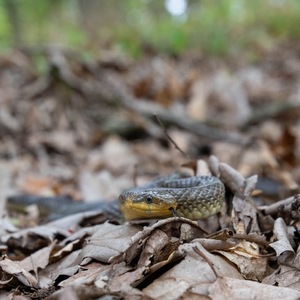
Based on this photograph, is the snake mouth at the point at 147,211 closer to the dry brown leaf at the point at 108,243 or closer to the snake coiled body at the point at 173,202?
Result: the snake coiled body at the point at 173,202

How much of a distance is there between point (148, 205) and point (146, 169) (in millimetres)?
3361

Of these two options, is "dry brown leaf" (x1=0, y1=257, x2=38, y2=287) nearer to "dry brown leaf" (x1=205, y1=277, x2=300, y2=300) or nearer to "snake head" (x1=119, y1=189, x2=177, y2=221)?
"snake head" (x1=119, y1=189, x2=177, y2=221)

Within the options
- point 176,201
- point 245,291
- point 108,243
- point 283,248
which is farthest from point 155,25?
point 245,291

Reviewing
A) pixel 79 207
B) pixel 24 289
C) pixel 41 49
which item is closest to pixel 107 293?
pixel 24 289

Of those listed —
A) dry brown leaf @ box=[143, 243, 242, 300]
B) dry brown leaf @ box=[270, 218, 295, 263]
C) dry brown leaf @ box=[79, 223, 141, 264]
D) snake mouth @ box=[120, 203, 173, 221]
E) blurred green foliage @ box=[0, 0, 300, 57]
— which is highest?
blurred green foliage @ box=[0, 0, 300, 57]

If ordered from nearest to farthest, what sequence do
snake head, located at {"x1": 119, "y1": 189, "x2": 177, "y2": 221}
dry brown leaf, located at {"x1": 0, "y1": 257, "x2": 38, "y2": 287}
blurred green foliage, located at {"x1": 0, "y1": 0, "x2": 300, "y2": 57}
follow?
dry brown leaf, located at {"x1": 0, "y1": 257, "x2": 38, "y2": 287}, snake head, located at {"x1": 119, "y1": 189, "x2": 177, "y2": 221}, blurred green foliage, located at {"x1": 0, "y1": 0, "x2": 300, "y2": 57}

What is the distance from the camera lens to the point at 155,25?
14367mm

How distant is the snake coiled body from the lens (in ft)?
9.49

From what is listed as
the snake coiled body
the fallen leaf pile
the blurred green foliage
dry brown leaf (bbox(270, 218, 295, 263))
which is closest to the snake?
the snake coiled body

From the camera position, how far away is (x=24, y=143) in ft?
23.1

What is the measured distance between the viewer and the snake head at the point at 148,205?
9.46ft

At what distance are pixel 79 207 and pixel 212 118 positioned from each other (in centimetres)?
400

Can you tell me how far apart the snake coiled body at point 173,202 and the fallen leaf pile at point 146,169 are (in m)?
0.13

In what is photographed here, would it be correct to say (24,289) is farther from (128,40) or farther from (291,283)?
(128,40)
